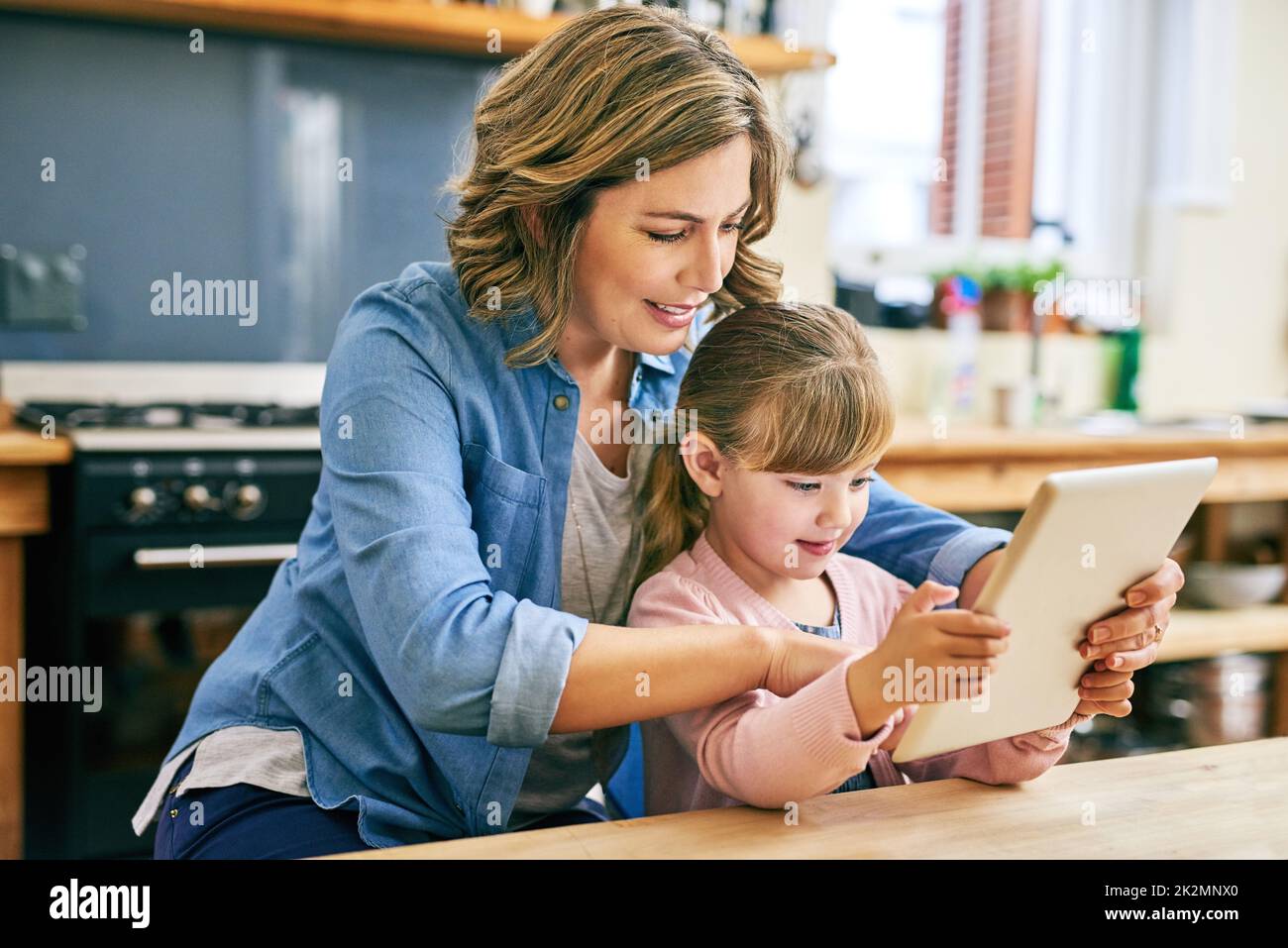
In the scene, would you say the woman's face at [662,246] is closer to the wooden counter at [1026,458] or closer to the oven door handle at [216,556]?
the oven door handle at [216,556]

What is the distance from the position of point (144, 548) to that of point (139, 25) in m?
1.21

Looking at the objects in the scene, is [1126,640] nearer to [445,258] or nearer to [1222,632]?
[445,258]

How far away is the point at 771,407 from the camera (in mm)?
1127

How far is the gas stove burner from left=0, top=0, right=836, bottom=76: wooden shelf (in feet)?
2.64

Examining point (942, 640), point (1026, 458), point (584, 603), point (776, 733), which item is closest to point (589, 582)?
point (584, 603)

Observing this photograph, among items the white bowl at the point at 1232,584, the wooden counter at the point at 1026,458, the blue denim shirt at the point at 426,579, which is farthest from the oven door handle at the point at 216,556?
the white bowl at the point at 1232,584

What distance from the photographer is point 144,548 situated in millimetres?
2115

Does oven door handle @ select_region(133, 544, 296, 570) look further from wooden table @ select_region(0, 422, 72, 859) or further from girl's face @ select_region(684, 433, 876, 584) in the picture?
girl's face @ select_region(684, 433, 876, 584)

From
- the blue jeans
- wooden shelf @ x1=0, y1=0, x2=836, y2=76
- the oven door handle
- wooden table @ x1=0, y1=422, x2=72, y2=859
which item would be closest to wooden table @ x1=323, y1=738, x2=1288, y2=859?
the blue jeans

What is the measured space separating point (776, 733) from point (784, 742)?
0.01 m

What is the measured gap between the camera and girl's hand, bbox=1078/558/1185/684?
3.08 ft

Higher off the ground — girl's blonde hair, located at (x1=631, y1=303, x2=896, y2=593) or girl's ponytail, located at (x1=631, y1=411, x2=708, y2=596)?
girl's blonde hair, located at (x1=631, y1=303, x2=896, y2=593)

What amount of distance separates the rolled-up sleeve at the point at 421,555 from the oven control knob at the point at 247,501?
112cm

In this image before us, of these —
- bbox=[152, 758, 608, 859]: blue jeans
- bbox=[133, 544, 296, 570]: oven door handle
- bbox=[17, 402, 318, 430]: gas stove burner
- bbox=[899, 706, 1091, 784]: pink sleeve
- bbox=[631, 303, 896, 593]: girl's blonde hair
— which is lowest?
bbox=[152, 758, 608, 859]: blue jeans
